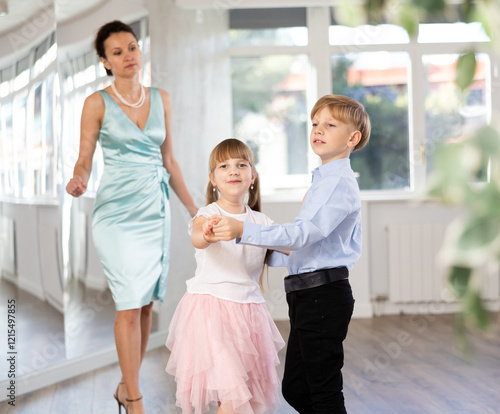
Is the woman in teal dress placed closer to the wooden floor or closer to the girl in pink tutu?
the wooden floor

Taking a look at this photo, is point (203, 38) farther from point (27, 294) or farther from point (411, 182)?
point (27, 294)

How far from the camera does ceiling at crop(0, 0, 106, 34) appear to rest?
2.86 metres

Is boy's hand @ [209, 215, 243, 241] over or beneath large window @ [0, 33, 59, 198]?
beneath

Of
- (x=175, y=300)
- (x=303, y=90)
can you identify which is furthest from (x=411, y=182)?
(x=175, y=300)

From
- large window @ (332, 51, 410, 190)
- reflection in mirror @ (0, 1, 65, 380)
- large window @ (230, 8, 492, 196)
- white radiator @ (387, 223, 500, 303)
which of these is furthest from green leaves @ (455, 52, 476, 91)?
large window @ (332, 51, 410, 190)

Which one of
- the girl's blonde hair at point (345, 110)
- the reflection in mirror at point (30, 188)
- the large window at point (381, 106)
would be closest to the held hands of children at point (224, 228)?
the girl's blonde hair at point (345, 110)

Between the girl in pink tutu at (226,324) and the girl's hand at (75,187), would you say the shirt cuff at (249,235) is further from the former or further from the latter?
the girl's hand at (75,187)

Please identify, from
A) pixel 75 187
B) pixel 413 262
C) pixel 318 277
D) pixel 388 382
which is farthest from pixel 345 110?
pixel 413 262

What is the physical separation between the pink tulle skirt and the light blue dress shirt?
0.22m

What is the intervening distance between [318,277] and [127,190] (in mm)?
1087

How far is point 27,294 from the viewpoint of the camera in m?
2.97

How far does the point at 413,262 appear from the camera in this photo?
4797 mm

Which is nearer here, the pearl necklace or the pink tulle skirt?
the pink tulle skirt

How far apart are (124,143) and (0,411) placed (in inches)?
48.0
